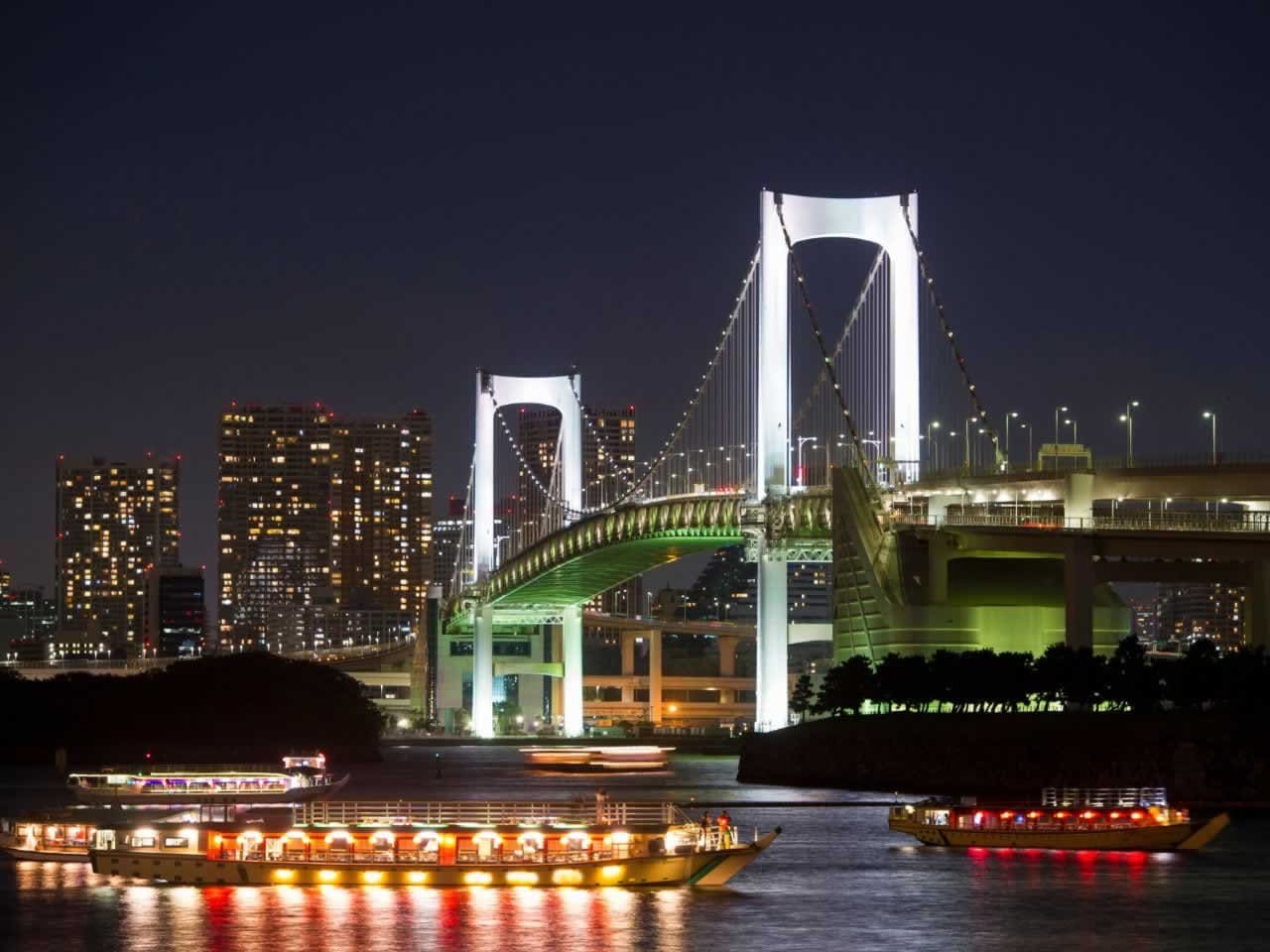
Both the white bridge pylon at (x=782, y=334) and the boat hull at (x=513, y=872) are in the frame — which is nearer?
the boat hull at (x=513, y=872)

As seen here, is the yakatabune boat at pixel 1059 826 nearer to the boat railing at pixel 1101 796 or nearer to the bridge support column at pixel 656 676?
the boat railing at pixel 1101 796

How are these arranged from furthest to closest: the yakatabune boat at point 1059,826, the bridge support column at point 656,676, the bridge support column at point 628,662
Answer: the bridge support column at point 628,662
the bridge support column at point 656,676
the yakatabune boat at point 1059,826

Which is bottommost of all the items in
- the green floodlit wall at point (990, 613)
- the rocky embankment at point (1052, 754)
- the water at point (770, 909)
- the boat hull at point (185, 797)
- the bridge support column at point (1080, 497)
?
the water at point (770, 909)

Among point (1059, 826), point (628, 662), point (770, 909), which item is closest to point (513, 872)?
point (770, 909)

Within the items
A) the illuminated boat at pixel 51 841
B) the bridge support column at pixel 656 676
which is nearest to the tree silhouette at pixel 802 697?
the illuminated boat at pixel 51 841

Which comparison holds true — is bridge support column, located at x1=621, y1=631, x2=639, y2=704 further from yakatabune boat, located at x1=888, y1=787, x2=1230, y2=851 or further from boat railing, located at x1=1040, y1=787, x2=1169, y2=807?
yakatabune boat, located at x1=888, y1=787, x2=1230, y2=851

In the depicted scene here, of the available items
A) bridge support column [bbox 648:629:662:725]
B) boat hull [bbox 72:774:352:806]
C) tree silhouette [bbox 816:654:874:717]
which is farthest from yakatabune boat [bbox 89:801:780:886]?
bridge support column [bbox 648:629:662:725]
